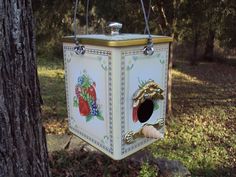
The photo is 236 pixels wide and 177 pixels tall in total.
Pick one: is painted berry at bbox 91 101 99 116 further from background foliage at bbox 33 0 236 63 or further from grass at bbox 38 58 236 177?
background foliage at bbox 33 0 236 63

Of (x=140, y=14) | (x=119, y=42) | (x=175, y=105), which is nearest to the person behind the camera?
(x=119, y=42)

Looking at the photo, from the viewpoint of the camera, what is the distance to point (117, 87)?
1398 millimetres

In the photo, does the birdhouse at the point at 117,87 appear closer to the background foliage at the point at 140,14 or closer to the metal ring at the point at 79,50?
the metal ring at the point at 79,50

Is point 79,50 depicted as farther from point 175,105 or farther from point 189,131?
point 175,105

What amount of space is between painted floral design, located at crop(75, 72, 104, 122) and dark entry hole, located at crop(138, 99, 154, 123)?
0.22 m

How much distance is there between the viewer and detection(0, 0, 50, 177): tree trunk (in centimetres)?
140

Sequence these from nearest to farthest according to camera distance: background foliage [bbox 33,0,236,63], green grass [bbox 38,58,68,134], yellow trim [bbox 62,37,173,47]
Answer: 1. yellow trim [bbox 62,37,173,47]
2. background foliage [bbox 33,0,236,63]
3. green grass [bbox 38,58,68,134]

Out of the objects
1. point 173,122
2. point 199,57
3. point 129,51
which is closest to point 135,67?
point 129,51

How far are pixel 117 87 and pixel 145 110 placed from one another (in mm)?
334

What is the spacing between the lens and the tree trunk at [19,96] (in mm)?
1400

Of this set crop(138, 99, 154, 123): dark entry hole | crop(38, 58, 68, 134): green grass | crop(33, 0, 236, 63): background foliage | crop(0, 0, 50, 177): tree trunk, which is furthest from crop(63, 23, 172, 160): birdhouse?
crop(38, 58, 68, 134): green grass

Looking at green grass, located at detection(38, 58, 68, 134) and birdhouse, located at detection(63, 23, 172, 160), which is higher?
birdhouse, located at detection(63, 23, 172, 160)

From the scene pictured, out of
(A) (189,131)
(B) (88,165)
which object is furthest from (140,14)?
(B) (88,165)

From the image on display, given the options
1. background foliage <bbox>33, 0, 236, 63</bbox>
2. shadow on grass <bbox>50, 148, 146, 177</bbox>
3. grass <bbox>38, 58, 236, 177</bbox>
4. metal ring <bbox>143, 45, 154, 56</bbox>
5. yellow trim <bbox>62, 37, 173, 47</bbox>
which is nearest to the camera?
yellow trim <bbox>62, 37, 173, 47</bbox>
